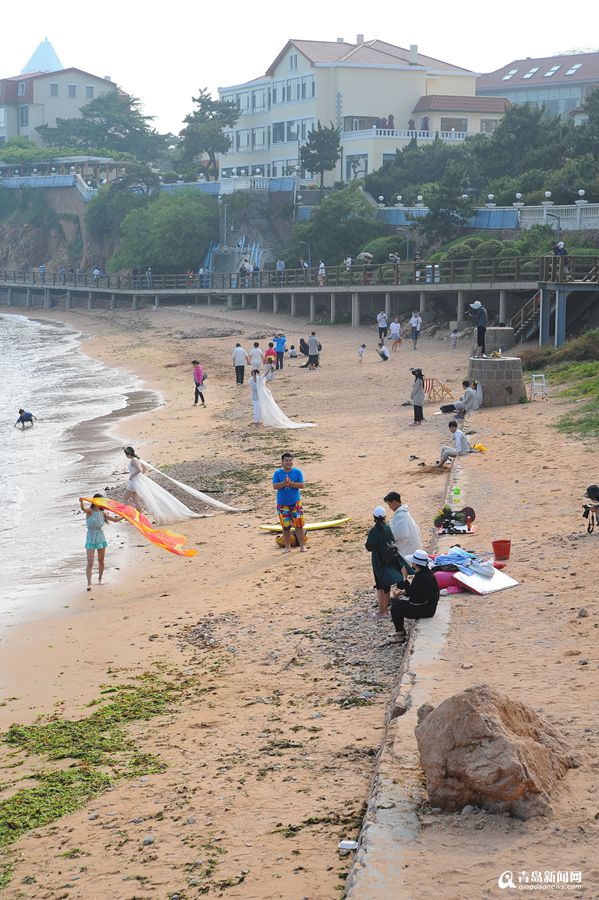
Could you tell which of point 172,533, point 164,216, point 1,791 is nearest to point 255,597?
point 172,533

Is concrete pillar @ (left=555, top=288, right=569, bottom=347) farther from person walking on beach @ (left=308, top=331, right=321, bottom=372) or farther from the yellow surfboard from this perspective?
the yellow surfboard

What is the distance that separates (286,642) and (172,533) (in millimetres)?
5105

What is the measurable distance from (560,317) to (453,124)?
42.7 m

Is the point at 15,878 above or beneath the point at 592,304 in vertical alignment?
beneath

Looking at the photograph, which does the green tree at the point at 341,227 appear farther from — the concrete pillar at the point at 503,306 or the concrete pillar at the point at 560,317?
the concrete pillar at the point at 560,317

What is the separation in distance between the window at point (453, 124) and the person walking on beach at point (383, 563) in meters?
62.7

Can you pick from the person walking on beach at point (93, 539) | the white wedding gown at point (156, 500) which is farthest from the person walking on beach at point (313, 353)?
the person walking on beach at point (93, 539)

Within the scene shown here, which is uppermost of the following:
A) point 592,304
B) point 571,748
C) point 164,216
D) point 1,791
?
point 164,216

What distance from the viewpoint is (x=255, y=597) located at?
44.2ft

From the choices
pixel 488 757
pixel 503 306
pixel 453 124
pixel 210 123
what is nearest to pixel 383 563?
pixel 488 757

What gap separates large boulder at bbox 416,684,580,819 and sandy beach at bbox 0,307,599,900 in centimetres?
12

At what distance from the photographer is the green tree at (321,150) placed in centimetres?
6512

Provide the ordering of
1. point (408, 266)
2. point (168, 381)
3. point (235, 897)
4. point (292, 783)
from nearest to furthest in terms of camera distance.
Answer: point (235, 897), point (292, 783), point (168, 381), point (408, 266)

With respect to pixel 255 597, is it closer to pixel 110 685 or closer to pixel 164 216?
pixel 110 685
